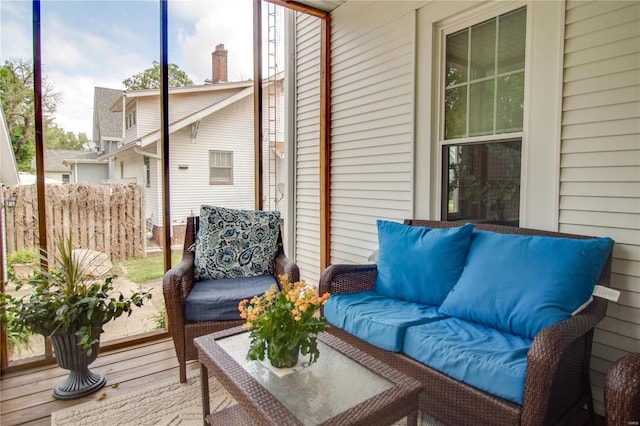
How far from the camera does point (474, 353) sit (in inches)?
64.1

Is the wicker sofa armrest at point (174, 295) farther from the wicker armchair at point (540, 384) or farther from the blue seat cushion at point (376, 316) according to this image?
the wicker armchair at point (540, 384)

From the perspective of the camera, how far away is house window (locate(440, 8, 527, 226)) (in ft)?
7.69

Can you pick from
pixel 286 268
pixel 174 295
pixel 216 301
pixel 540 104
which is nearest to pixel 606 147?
pixel 540 104

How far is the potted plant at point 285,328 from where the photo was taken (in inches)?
57.4

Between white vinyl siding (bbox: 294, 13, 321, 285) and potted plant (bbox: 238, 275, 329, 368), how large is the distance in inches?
94.2

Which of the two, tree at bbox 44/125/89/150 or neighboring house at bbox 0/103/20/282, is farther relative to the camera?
tree at bbox 44/125/89/150

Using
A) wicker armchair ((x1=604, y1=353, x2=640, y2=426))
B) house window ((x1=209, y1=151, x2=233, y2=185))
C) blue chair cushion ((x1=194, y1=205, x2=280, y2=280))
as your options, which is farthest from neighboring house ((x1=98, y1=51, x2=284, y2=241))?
wicker armchair ((x1=604, y1=353, x2=640, y2=426))

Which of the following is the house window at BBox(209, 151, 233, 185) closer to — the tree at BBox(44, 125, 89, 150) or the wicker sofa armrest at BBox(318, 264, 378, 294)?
the tree at BBox(44, 125, 89, 150)

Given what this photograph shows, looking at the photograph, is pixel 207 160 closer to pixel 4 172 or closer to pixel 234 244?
pixel 234 244

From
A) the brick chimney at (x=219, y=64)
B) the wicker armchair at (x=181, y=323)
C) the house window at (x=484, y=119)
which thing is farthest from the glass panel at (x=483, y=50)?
the wicker armchair at (x=181, y=323)

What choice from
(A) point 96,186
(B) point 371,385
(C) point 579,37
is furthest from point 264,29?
(B) point 371,385

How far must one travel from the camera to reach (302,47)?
3.97m

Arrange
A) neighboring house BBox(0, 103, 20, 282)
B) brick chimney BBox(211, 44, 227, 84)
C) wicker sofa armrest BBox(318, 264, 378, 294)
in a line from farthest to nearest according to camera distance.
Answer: brick chimney BBox(211, 44, 227, 84), wicker sofa armrest BBox(318, 264, 378, 294), neighboring house BBox(0, 103, 20, 282)

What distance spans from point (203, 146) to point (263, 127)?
63 cm
